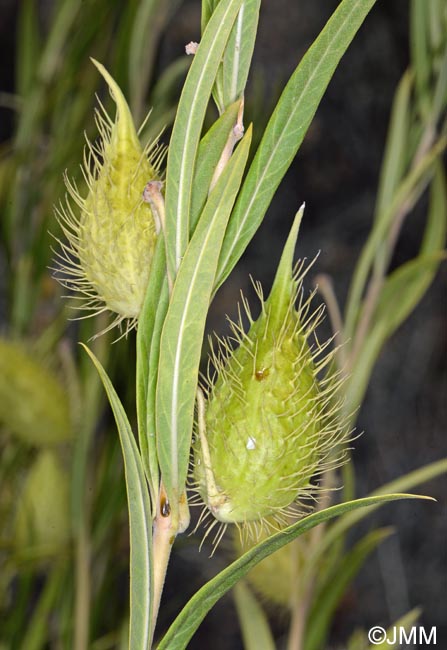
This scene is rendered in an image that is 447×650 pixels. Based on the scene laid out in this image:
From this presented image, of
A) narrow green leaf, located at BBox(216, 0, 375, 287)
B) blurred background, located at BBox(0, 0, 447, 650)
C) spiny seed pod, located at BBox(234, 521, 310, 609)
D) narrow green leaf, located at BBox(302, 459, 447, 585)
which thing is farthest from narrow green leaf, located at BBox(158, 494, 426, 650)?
blurred background, located at BBox(0, 0, 447, 650)

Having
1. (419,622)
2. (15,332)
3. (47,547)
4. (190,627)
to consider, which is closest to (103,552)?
(47,547)

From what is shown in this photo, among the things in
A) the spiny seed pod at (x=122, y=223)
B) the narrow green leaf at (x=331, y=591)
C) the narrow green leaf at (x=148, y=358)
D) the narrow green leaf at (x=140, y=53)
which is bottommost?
the narrow green leaf at (x=331, y=591)

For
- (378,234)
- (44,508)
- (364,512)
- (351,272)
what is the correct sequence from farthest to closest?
(351,272)
(44,508)
(378,234)
(364,512)

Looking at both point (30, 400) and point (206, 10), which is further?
point (30, 400)

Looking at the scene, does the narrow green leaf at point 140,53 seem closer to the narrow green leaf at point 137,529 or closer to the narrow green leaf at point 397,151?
the narrow green leaf at point 397,151

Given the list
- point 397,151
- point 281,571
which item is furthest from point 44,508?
point 397,151

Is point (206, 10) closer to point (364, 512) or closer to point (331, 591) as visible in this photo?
point (364, 512)

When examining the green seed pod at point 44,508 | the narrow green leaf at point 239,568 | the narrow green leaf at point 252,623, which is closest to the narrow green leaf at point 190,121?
the narrow green leaf at point 239,568
